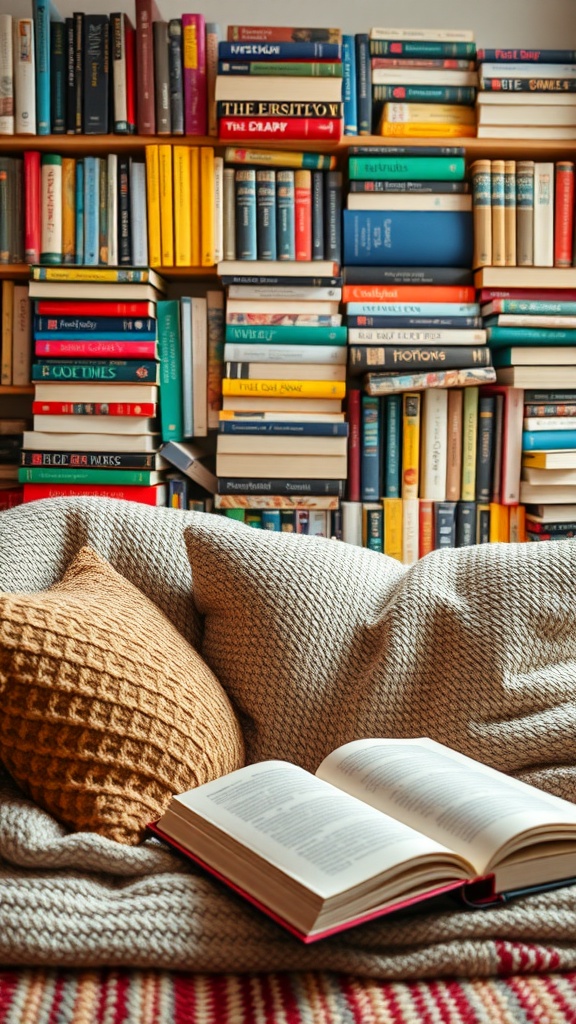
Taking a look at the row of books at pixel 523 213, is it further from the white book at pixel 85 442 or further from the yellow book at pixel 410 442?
the white book at pixel 85 442

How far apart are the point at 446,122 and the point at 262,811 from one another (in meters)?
1.86

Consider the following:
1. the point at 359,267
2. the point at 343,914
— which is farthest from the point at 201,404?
the point at 343,914

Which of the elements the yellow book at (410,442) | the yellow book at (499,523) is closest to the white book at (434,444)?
the yellow book at (410,442)

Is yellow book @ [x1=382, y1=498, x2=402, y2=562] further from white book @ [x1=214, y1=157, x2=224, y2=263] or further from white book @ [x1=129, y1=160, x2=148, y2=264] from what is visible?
white book @ [x1=129, y1=160, x2=148, y2=264]

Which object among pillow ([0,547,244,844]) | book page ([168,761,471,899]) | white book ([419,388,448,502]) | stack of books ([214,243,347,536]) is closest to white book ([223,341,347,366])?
stack of books ([214,243,347,536])

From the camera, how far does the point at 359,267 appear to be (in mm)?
2219

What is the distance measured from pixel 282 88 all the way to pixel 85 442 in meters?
0.90

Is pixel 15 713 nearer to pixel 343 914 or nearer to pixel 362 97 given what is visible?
pixel 343 914

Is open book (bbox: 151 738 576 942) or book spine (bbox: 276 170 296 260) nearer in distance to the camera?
open book (bbox: 151 738 576 942)

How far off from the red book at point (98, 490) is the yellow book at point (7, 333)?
0.29 meters

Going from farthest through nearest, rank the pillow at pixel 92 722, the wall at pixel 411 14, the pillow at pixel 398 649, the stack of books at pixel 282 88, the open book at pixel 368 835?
the wall at pixel 411 14 → the stack of books at pixel 282 88 → the pillow at pixel 398 649 → the pillow at pixel 92 722 → the open book at pixel 368 835

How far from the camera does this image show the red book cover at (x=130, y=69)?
213cm

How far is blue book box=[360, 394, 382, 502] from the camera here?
87.7 inches

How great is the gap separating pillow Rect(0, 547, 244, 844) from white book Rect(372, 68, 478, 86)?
169 centimetres
